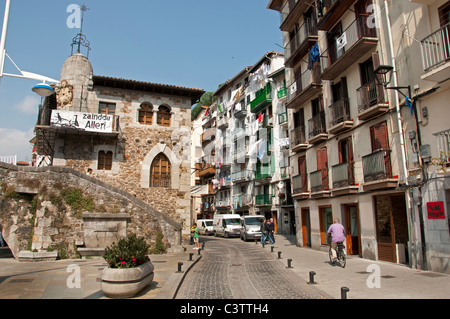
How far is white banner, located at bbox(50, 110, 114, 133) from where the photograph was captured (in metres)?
17.1

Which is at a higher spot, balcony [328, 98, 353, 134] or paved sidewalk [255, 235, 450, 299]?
balcony [328, 98, 353, 134]

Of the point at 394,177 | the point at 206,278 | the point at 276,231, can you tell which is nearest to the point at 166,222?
the point at 206,278

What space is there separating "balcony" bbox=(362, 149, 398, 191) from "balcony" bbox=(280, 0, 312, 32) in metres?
11.1

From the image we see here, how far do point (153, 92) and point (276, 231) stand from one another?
2108 cm

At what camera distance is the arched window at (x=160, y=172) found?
19.9 meters

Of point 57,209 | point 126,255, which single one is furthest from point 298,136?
point 126,255

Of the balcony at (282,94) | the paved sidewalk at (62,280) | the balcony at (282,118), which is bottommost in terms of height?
the paved sidewalk at (62,280)

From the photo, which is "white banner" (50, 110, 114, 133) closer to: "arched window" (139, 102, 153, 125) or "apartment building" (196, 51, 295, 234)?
"arched window" (139, 102, 153, 125)

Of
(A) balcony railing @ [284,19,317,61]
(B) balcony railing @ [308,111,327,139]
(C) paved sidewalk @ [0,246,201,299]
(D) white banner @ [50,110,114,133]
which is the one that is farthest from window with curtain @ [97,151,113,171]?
(A) balcony railing @ [284,19,317,61]

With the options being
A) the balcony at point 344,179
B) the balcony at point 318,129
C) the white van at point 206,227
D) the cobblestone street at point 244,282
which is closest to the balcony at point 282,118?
the white van at point 206,227

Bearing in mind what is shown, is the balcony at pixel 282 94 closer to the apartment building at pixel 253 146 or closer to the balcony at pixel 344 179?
the apartment building at pixel 253 146

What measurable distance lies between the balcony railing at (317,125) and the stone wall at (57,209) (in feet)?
33.0

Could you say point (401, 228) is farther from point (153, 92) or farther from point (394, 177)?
point (153, 92)

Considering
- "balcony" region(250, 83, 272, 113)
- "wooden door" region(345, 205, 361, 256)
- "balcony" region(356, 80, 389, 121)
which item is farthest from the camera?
"balcony" region(250, 83, 272, 113)
